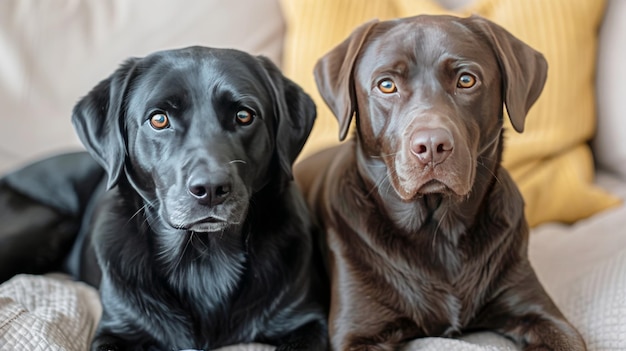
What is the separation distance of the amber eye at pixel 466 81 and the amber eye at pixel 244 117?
1.60 ft

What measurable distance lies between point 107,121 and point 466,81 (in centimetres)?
85

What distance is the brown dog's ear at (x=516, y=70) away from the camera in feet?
5.83

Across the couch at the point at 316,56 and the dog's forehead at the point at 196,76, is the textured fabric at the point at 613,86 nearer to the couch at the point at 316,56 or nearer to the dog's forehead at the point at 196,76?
the couch at the point at 316,56

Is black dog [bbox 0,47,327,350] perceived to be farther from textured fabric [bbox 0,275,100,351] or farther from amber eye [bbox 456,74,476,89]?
amber eye [bbox 456,74,476,89]

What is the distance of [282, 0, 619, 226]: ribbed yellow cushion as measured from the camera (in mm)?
2535

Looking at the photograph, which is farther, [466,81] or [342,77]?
[342,77]

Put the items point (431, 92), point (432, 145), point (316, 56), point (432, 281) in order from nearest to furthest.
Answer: point (432, 145) → point (431, 92) → point (432, 281) → point (316, 56)

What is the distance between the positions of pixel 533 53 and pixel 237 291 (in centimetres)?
94

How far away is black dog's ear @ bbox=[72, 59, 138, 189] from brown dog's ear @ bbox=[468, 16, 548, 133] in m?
0.87

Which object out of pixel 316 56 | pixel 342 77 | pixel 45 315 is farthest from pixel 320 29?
pixel 45 315

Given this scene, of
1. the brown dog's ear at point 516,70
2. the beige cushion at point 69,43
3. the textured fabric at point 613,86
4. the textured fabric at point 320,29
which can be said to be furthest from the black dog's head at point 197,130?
→ the textured fabric at point 613,86

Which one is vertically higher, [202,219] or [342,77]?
[342,77]

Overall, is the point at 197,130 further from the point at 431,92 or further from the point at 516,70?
the point at 516,70

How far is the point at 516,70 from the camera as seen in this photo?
5.86 feet
